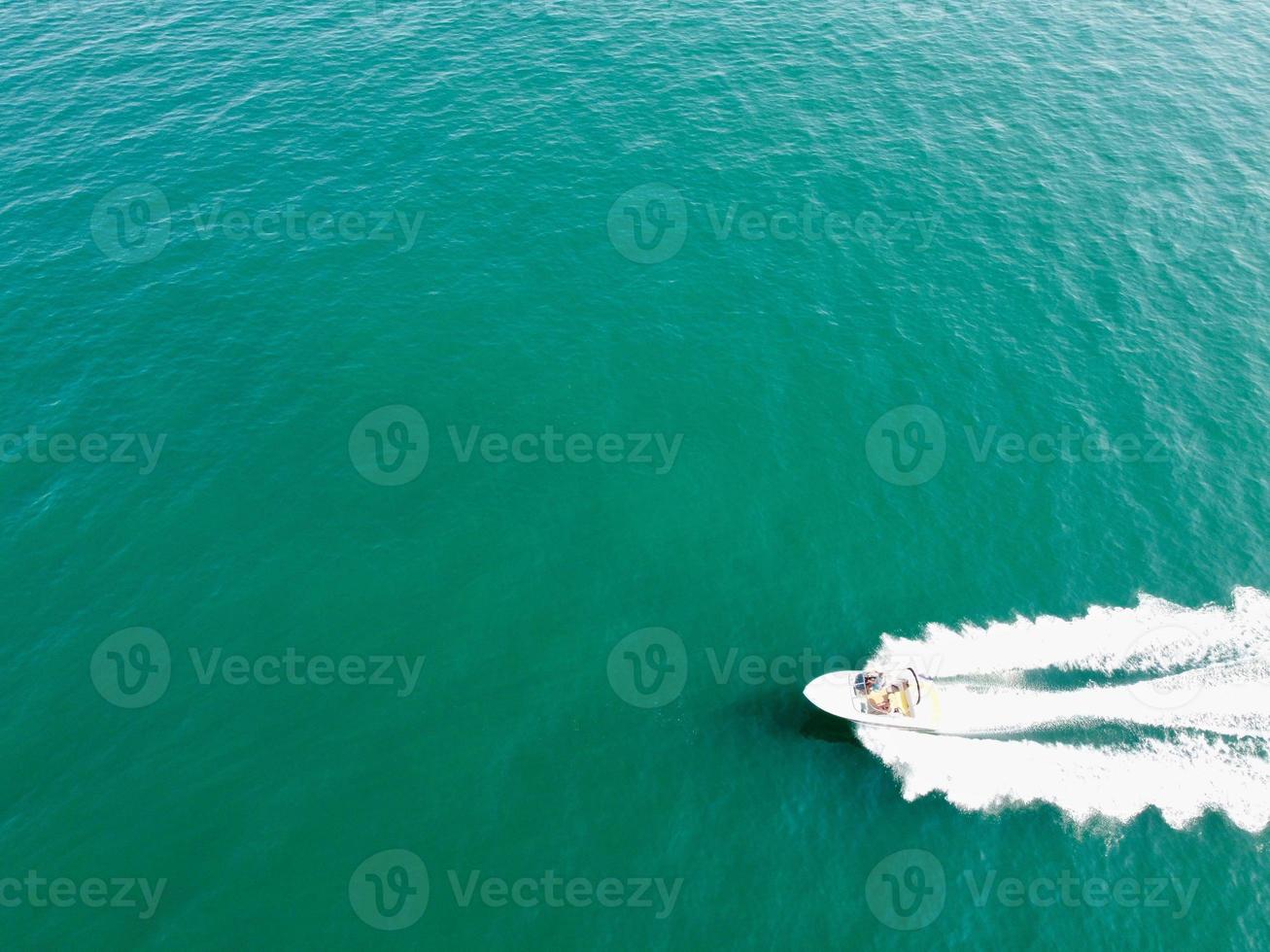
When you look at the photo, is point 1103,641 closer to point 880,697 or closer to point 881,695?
point 881,695

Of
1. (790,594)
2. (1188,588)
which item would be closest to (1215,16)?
(1188,588)

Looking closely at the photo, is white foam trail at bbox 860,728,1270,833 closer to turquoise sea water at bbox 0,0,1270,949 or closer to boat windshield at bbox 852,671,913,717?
turquoise sea water at bbox 0,0,1270,949

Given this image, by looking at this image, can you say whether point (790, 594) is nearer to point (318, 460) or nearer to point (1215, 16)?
point (318, 460)

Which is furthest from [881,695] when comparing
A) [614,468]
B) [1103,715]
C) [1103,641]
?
[614,468]

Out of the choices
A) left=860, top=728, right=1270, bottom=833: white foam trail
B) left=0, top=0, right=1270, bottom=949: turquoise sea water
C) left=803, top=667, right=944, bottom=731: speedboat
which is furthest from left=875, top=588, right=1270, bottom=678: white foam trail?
left=860, top=728, right=1270, bottom=833: white foam trail

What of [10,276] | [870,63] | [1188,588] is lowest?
[1188,588]

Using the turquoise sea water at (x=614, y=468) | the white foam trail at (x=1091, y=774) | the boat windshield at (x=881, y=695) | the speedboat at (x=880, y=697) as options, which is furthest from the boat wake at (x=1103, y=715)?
the boat windshield at (x=881, y=695)
